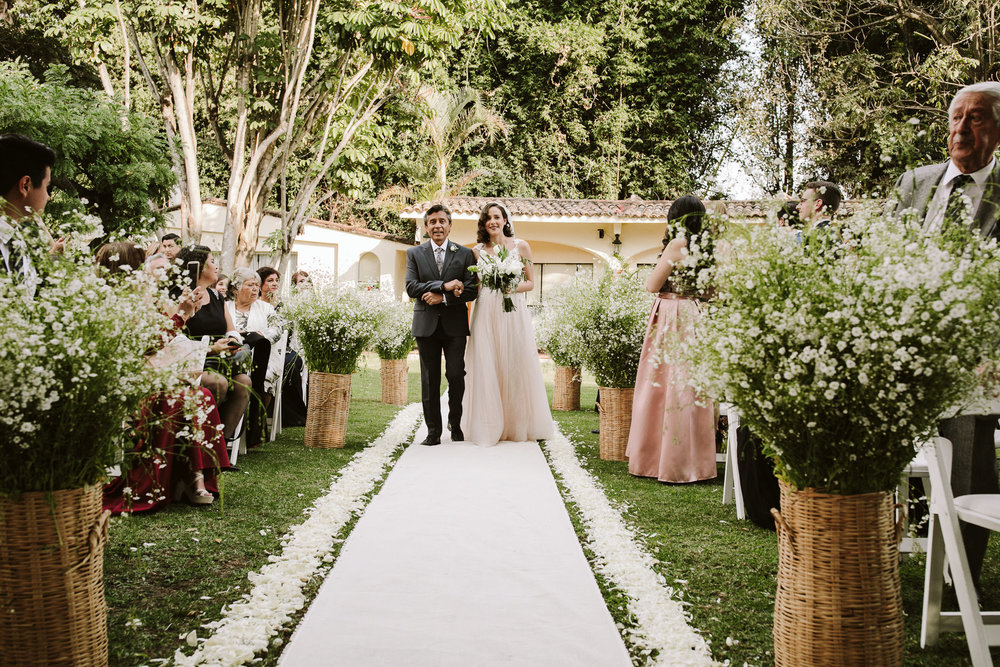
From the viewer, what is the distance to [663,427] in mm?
6262

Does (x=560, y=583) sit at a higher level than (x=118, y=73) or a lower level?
lower

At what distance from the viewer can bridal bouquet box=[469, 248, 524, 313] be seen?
25.5 feet

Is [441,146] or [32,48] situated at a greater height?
[32,48]

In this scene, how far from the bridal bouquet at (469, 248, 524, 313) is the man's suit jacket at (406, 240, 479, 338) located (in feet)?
0.53

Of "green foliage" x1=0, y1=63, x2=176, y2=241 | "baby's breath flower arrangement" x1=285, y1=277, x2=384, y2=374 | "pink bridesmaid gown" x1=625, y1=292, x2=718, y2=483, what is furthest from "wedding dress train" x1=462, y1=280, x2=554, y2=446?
"green foliage" x1=0, y1=63, x2=176, y2=241

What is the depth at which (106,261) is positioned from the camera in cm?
468

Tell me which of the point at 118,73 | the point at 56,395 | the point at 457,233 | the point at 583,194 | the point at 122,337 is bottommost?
the point at 56,395

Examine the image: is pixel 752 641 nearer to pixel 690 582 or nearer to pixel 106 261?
pixel 690 582

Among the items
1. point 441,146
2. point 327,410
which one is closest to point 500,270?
point 327,410

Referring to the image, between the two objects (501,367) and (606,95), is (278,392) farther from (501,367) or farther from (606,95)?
(606,95)

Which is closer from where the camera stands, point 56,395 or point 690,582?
point 56,395

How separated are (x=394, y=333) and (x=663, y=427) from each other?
421 centimetres

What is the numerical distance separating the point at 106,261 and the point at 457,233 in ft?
66.1

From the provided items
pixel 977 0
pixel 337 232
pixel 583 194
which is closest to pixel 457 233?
pixel 337 232
